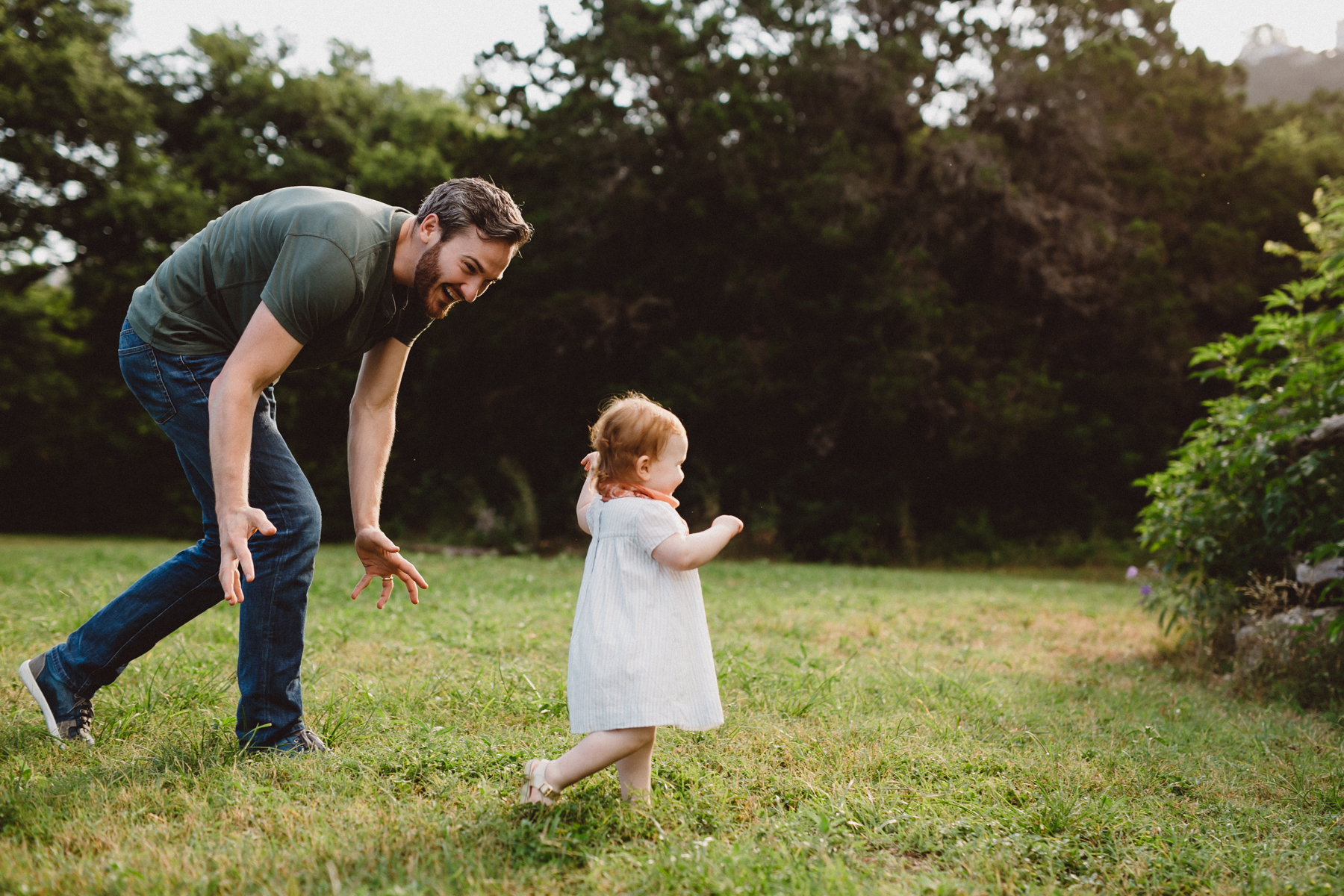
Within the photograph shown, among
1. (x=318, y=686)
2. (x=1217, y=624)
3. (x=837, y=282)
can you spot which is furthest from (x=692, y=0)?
(x=318, y=686)

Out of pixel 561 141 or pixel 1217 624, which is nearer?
pixel 1217 624

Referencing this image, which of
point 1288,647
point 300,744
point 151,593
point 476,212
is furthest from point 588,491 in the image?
point 1288,647

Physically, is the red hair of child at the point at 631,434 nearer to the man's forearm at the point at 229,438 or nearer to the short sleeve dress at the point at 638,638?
the short sleeve dress at the point at 638,638

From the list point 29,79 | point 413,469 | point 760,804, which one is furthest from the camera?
point 413,469

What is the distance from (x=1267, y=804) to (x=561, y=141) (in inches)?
532

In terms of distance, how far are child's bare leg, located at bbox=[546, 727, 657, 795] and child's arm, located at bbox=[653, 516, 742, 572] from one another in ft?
1.45

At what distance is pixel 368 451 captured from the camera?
3025mm

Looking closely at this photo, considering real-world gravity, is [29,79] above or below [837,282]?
above

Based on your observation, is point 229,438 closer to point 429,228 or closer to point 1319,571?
point 429,228

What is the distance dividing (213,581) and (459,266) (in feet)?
4.22

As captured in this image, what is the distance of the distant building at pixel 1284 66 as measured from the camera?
73.8 ft

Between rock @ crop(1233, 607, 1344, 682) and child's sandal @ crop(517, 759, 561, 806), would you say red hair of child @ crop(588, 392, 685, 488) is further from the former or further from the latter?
rock @ crop(1233, 607, 1344, 682)

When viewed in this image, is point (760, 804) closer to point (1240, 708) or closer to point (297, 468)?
point (297, 468)

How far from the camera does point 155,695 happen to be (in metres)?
3.27
